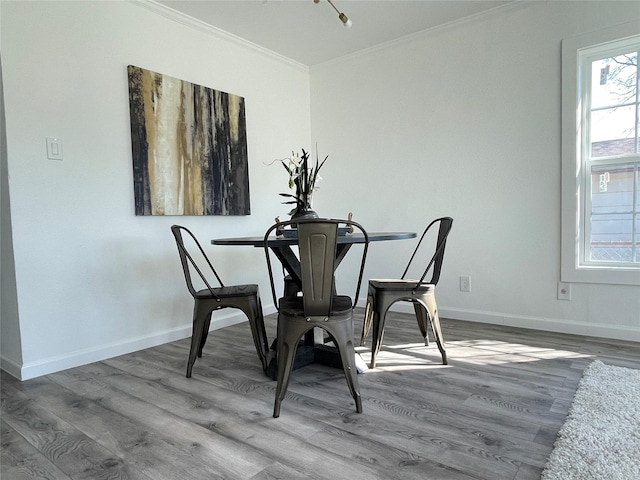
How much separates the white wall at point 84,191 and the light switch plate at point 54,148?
0.10 ft

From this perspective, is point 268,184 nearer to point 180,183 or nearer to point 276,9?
point 180,183

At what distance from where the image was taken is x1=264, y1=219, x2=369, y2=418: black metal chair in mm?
1624

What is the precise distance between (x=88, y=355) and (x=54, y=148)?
4.26ft

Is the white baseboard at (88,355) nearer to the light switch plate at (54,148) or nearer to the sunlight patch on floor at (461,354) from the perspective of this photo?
the light switch plate at (54,148)

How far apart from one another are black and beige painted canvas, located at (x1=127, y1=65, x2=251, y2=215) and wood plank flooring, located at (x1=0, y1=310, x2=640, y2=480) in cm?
117

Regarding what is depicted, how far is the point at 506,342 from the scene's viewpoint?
2.62 metres

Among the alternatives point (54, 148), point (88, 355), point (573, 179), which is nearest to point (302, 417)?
point (88, 355)

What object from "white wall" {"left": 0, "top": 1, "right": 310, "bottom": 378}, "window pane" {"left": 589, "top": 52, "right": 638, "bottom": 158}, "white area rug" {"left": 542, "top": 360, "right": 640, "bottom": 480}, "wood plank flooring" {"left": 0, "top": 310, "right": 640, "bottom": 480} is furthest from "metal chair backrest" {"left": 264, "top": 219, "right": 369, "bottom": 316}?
"window pane" {"left": 589, "top": 52, "right": 638, "bottom": 158}

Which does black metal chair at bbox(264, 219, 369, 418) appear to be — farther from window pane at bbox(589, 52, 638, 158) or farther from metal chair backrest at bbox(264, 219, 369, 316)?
window pane at bbox(589, 52, 638, 158)

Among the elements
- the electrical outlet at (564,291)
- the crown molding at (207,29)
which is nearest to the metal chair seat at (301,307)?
the electrical outlet at (564,291)

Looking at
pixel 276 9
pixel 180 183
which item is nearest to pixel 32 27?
pixel 180 183

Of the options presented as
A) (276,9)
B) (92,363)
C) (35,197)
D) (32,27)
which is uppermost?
(276,9)

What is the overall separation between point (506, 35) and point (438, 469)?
3.07 m

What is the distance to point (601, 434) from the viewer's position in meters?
1.42
